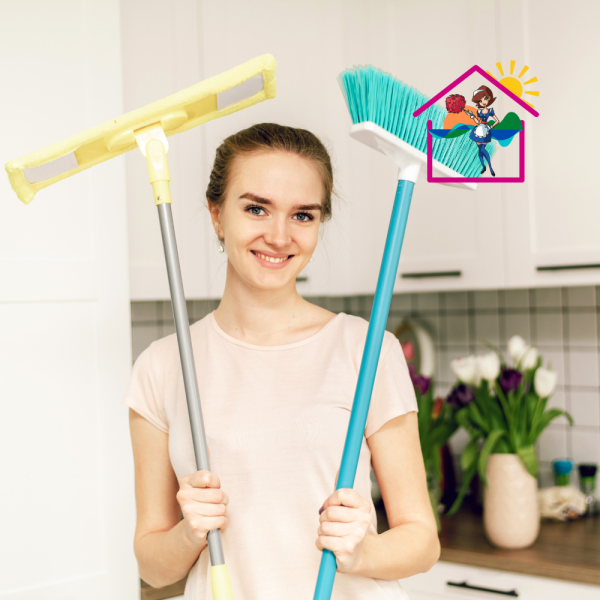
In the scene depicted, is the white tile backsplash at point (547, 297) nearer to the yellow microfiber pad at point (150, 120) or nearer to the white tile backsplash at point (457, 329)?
the white tile backsplash at point (457, 329)

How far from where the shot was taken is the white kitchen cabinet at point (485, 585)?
57.5 inches

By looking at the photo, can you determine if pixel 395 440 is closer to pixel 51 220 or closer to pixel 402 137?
pixel 402 137

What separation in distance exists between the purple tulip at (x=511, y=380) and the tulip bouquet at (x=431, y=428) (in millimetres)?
189

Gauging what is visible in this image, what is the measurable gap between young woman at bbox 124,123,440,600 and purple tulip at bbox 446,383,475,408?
2.74 ft

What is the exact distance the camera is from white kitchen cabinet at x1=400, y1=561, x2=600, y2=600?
146 cm

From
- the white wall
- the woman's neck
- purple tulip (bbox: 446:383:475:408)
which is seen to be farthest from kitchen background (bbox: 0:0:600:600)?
the woman's neck

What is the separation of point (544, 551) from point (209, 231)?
1103 millimetres

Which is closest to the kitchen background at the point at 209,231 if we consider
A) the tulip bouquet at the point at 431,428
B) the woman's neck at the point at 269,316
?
the tulip bouquet at the point at 431,428

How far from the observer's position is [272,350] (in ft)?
3.22

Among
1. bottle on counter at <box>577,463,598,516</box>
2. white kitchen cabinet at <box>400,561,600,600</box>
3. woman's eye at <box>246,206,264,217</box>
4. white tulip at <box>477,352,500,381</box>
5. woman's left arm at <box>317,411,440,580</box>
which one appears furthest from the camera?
bottle on counter at <box>577,463,598,516</box>

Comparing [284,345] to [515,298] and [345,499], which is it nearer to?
[345,499]

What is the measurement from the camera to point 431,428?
182cm

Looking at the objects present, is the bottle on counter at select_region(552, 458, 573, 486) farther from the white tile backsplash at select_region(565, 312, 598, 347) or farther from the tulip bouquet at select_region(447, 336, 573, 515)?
the white tile backsplash at select_region(565, 312, 598, 347)

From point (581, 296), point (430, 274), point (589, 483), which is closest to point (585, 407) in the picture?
point (589, 483)
